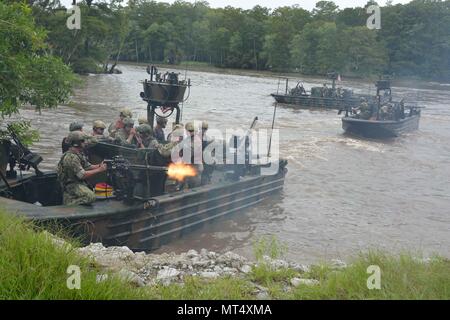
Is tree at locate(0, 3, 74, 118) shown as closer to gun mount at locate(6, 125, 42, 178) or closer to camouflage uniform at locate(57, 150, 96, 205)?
gun mount at locate(6, 125, 42, 178)

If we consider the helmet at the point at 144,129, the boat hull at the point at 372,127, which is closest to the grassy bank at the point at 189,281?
the helmet at the point at 144,129

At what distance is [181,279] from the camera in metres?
5.38

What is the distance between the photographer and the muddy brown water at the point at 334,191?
31.6ft

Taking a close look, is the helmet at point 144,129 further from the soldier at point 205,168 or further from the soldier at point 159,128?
the soldier at point 159,128

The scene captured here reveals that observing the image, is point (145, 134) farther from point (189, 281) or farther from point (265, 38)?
point (265, 38)

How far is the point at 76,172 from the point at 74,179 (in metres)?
0.17

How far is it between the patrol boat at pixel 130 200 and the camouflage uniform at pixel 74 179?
0.22 m

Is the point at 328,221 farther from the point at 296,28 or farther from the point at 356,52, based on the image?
the point at 296,28

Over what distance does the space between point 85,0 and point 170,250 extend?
53250 mm

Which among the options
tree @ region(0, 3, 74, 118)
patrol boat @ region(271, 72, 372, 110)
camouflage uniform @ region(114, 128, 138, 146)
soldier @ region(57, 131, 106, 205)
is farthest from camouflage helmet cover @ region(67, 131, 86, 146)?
patrol boat @ region(271, 72, 372, 110)

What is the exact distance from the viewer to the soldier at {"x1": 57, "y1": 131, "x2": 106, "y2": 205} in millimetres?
7340

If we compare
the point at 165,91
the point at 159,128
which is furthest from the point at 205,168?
the point at 165,91

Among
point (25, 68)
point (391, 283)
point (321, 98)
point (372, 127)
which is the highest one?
point (25, 68)

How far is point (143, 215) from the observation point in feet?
25.5
